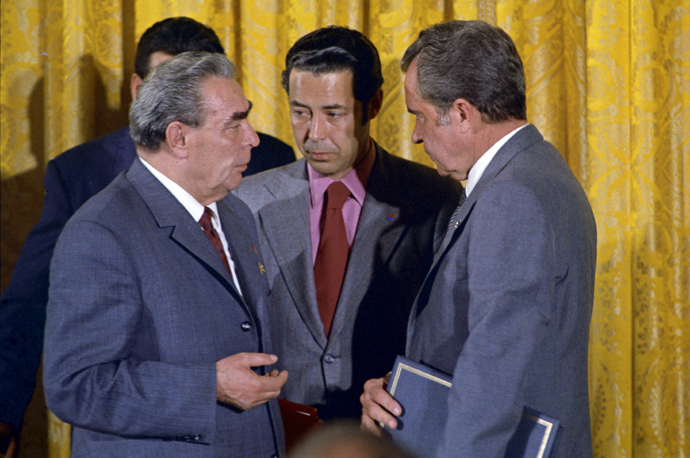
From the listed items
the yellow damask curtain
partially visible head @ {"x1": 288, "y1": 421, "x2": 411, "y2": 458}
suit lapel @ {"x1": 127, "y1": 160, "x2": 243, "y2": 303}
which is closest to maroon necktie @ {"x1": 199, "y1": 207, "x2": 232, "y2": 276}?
suit lapel @ {"x1": 127, "y1": 160, "x2": 243, "y2": 303}

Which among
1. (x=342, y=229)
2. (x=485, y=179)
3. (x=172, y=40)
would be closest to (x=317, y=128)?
(x=342, y=229)

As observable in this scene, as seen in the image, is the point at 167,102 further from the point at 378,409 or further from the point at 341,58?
the point at 378,409

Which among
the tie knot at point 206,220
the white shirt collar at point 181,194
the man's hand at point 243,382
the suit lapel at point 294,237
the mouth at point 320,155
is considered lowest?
the man's hand at point 243,382

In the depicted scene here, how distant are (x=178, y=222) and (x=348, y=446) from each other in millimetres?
923

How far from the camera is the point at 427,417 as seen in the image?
1.44 metres

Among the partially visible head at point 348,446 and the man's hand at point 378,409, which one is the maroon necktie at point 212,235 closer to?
the man's hand at point 378,409

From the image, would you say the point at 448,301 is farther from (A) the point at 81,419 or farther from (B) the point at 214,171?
(A) the point at 81,419

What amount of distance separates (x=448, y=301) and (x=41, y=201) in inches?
81.8

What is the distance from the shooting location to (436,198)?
87.7 inches

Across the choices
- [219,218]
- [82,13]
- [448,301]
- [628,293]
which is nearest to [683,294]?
[628,293]

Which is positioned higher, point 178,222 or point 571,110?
point 571,110

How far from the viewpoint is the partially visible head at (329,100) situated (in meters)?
2.15

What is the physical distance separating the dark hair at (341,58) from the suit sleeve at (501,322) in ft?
3.27

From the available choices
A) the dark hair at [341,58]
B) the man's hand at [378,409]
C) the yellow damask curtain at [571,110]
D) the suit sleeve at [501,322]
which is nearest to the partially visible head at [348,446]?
the suit sleeve at [501,322]
